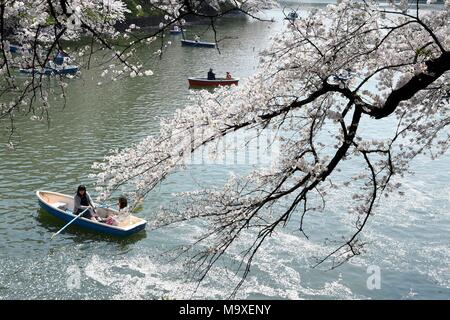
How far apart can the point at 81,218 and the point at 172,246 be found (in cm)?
237

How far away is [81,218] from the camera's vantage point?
12133 millimetres

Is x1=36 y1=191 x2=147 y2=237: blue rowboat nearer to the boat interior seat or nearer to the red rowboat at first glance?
the boat interior seat

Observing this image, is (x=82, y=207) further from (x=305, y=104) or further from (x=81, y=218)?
(x=305, y=104)

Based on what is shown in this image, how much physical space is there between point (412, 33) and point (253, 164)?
36.1 ft

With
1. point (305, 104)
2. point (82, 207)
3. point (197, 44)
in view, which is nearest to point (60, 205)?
point (82, 207)

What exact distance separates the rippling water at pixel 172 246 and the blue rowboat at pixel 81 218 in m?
0.23

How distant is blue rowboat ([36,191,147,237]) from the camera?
11.9 meters

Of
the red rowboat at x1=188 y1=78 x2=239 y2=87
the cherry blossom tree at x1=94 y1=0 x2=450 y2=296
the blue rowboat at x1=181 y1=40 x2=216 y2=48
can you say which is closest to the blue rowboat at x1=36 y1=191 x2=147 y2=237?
the cherry blossom tree at x1=94 y1=0 x2=450 y2=296

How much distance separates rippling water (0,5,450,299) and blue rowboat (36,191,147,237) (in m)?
0.23

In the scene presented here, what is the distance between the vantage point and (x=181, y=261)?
36.4 feet

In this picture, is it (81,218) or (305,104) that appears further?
(81,218)

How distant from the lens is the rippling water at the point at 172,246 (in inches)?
399

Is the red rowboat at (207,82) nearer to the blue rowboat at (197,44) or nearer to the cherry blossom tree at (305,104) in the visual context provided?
the blue rowboat at (197,44)
